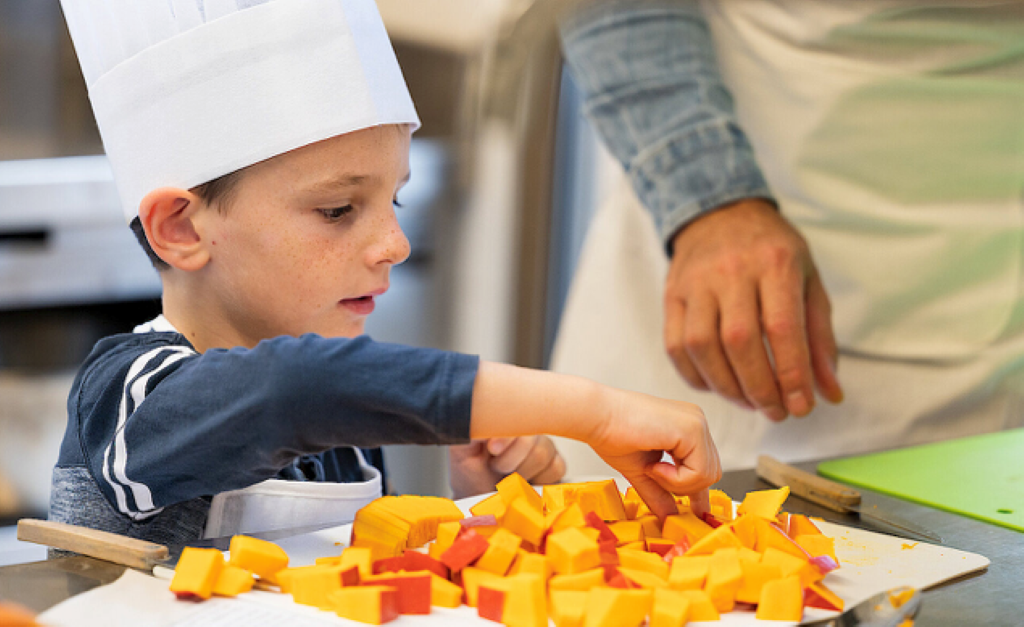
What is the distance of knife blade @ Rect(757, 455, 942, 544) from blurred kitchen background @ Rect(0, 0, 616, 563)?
0.89 meters

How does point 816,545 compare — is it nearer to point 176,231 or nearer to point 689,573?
point 689,573

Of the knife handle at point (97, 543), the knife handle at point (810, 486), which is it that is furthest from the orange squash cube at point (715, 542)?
the knife handle at point (97, 543)

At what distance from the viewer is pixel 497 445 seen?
0.87 metres

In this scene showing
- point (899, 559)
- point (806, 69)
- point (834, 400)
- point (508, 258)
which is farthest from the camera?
point (508, 258)

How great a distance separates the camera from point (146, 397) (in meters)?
0.64

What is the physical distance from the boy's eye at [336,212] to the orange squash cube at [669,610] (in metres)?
0.39

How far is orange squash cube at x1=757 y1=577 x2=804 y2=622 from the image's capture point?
55 cm

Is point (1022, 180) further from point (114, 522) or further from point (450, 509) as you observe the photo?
point (114, 522)

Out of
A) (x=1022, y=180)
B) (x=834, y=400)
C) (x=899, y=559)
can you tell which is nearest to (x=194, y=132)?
(x=899, y=559)

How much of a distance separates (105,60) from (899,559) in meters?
0.72

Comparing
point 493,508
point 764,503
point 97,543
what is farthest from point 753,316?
point 97,543

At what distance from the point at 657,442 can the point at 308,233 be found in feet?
1.06

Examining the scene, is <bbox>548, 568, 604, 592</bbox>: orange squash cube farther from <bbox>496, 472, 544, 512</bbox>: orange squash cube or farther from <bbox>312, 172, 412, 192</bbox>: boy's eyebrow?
<bbox>312, 172, 412, 192</bbox>: boy's eyebrow

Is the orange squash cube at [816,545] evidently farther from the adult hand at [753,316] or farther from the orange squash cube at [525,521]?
the adult hand at [753,316]
